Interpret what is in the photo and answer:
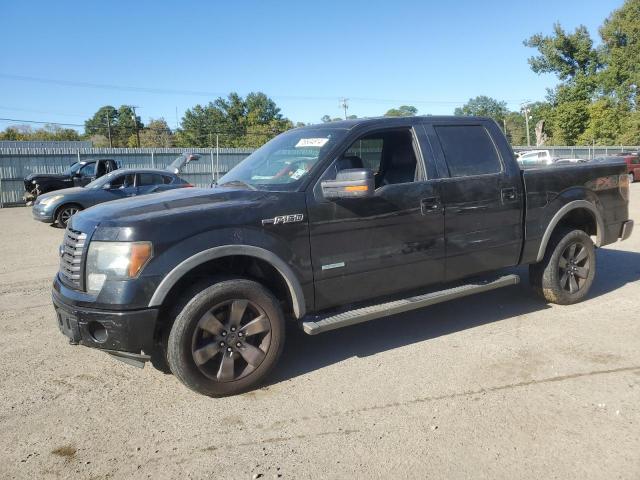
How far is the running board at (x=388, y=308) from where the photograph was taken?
3.94 meters

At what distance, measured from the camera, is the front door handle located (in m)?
4.50

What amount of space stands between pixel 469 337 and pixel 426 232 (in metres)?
1.12

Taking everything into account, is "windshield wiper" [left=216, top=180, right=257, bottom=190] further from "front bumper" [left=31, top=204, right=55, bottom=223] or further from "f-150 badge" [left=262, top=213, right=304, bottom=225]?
"front bumper" [left=31, top=204, right=55, bottom=223]

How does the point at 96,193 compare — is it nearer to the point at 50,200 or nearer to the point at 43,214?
the point at 50,200

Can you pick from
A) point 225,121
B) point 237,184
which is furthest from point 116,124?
point 237,184

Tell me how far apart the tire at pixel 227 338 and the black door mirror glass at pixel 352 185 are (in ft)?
2.93

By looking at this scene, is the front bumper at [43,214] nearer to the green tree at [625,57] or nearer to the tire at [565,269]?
the tire at [565,269]

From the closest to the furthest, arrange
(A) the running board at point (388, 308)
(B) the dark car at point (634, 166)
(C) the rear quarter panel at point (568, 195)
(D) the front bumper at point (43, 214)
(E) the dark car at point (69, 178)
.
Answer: (A) the running board at point (388, 308), (C) the rear quarter panel at point (568, 195), (D) the front bumper at point (43, 214), (E) the dark car at point (69, 178), (B) the dark car at point (634, 166)

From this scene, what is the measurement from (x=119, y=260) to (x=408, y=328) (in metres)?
2.85

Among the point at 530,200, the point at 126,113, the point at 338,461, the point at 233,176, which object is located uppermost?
the point at 126,113

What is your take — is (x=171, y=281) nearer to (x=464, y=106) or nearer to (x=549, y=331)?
(x=549, y=331)

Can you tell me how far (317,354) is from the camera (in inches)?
179

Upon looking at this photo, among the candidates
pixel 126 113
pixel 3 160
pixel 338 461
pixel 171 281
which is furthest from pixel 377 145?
pixel 126 113

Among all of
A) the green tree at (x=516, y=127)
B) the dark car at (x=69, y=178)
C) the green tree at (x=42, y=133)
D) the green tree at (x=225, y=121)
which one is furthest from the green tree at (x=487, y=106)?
the dark car at (x=69, y=178)
